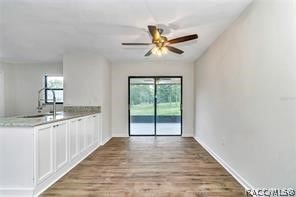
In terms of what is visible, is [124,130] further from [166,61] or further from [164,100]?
[166,61]

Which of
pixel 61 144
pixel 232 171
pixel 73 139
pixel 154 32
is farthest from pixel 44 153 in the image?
pixel 232 171

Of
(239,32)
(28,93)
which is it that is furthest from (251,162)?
(28,93)

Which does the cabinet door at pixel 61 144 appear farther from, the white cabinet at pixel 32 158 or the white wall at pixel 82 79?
the white wall at pixel 82 79

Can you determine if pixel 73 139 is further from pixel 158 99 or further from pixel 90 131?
pixel 158 99

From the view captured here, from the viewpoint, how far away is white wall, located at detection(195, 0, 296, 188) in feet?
7.11

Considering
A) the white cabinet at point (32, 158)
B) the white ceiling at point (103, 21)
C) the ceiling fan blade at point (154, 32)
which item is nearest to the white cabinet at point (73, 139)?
the white cabinet at point (32, 158)

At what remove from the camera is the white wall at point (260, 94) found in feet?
7.11

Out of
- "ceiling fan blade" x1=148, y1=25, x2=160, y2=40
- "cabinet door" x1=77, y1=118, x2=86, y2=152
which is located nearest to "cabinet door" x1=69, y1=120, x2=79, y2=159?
"cabinet door" x1=77, y1=118, x2=86, y2=152

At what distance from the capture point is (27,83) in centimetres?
763

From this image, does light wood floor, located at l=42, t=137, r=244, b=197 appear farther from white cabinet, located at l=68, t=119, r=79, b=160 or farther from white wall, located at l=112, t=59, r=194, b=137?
white wall, located at l=112, t=59, r=194, b=137

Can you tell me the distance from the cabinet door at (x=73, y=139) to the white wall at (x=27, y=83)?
3932mm

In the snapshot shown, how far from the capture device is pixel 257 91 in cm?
280

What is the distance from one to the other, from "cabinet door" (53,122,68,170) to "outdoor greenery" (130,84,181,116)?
395cm

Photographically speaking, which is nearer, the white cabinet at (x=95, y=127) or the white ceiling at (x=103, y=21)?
the white ceiling at (x=103, y=21)
